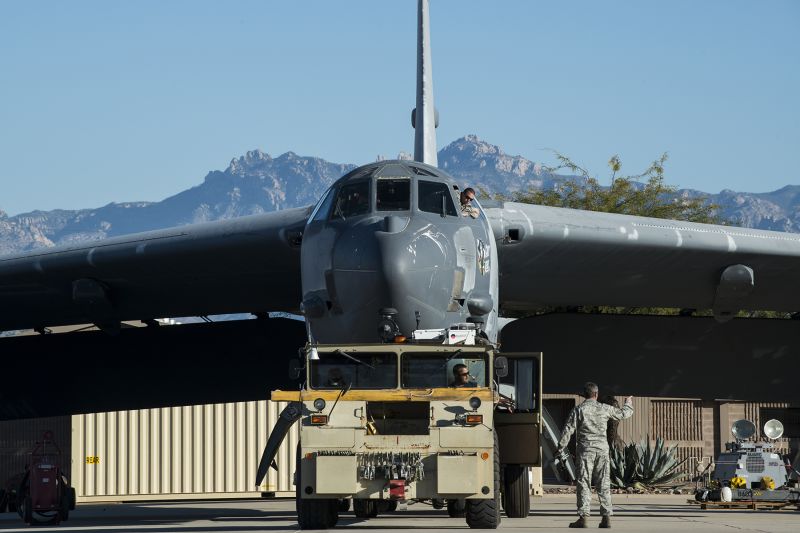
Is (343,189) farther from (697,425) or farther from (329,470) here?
(697,425)

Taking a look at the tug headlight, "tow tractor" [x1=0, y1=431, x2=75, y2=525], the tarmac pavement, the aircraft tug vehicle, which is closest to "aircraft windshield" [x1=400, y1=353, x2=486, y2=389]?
the tug headlight

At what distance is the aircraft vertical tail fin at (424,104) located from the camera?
93.2 feet

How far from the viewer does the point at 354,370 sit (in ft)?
50.6

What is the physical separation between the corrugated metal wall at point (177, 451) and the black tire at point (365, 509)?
12975 mm

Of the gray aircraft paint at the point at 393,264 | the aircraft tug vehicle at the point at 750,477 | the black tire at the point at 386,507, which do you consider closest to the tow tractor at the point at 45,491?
the black tire at the point at 386,507

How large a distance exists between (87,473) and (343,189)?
17.3 m

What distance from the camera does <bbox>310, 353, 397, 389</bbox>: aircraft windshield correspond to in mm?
15359

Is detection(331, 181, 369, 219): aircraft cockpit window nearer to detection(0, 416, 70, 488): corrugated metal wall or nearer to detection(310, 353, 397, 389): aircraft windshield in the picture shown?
detection(310, 353, 397, 389): aircraft windshield

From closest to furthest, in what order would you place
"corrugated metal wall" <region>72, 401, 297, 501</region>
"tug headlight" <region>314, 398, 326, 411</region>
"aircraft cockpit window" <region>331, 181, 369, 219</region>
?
"tug headlight" <region>314, 398, 326, 411</region> → "aircraft cockpit window" <region>331, 181, 369, 219</region> → "corrugated metal wall" <region>72, 401, 297, 501</region>

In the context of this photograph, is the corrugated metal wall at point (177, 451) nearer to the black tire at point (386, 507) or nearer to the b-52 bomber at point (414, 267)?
the b-52 bomber at point (414, 267)

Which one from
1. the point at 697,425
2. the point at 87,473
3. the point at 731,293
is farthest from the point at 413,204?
the point at 697,425

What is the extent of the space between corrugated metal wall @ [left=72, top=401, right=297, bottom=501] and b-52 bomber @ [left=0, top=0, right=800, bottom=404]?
478cm

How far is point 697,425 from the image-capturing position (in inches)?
1555

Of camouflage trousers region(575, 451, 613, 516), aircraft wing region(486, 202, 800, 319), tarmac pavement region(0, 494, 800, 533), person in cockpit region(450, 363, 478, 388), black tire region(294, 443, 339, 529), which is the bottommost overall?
tarmac pavement region(0, 494, 800, 533)
